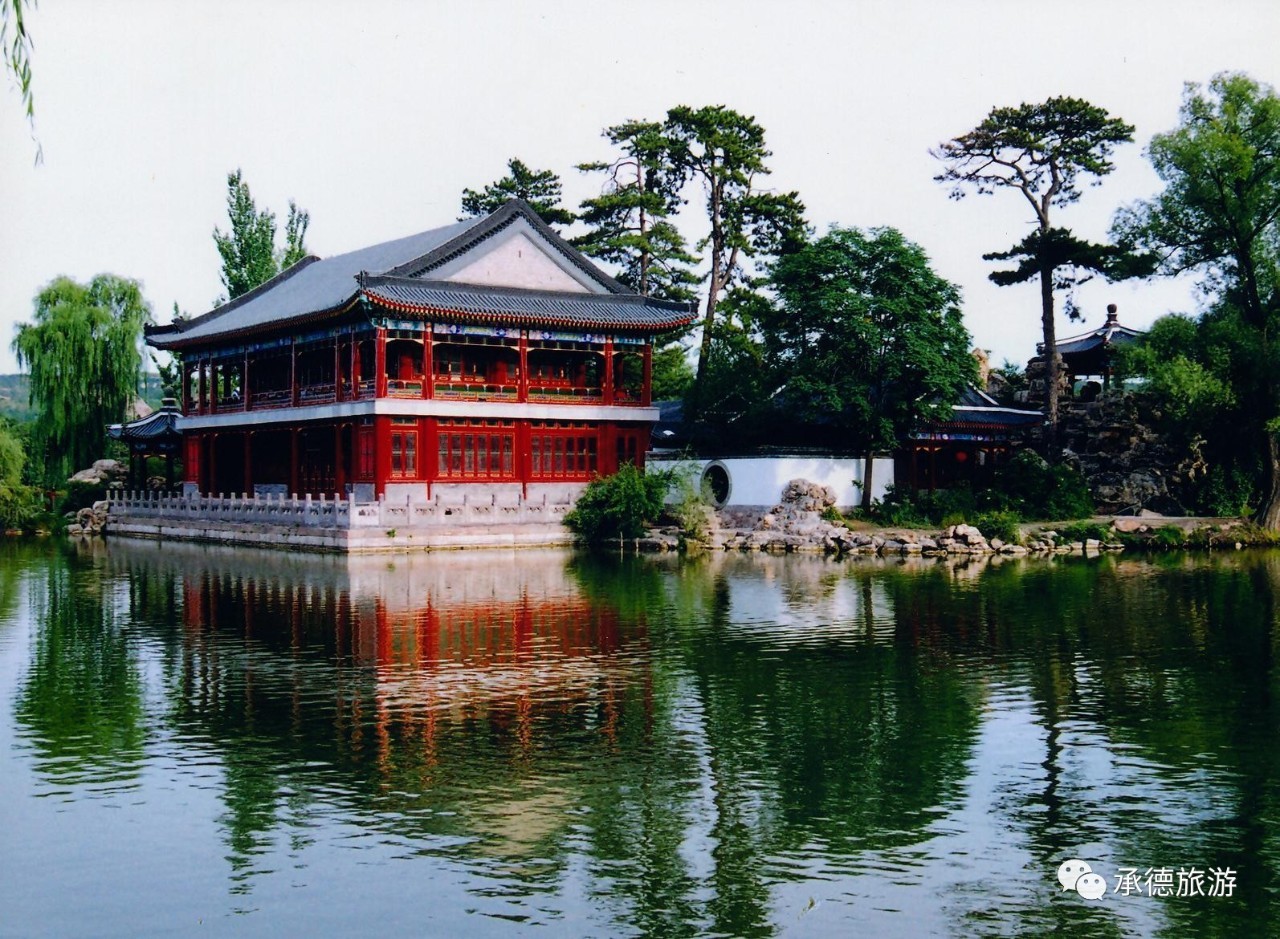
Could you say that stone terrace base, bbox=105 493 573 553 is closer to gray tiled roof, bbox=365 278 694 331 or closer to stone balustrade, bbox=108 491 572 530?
stone balustrade, bbox=108 491 572 530

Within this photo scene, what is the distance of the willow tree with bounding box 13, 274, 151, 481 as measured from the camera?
56.6 meters

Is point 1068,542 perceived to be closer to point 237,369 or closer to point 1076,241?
point 1076,241

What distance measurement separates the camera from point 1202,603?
1020 inches

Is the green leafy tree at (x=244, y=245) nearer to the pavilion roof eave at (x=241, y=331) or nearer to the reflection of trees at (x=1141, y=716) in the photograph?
the pavilion roof eave at (x=241, y=331)

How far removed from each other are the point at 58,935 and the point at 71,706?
7581mm

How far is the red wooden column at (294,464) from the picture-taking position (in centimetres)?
5044

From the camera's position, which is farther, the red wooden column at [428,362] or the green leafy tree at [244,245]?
the green leafy tree at [244,245]

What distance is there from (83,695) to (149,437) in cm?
4075

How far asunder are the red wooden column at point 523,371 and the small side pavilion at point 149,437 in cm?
1710

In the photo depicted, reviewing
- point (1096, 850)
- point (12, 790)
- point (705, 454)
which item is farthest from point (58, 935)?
point (705, 454)

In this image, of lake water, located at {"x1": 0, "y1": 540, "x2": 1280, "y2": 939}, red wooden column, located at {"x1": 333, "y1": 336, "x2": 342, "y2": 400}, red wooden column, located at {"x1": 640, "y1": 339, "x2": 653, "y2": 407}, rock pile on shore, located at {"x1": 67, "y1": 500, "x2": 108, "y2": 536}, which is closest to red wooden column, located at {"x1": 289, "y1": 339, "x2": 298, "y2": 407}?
red wooden column, located at {"x1": 333, "y1": 336, "x2": 342, "y2": 400}

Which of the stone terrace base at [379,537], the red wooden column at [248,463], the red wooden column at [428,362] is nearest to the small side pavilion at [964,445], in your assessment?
the stone terrace base at [379,537]

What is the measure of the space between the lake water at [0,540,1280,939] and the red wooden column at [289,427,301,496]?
2573 cm
